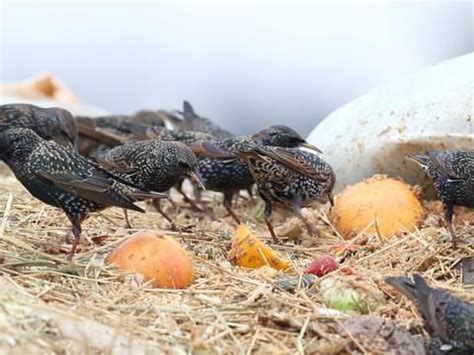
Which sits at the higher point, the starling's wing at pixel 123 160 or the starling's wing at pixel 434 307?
the starling's wing at pixel 434 307

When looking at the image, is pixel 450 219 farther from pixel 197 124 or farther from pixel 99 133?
pixel 197 124

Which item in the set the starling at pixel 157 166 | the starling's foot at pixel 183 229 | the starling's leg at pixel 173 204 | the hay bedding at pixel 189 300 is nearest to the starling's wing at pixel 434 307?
the hay bedding at pixel 189 300

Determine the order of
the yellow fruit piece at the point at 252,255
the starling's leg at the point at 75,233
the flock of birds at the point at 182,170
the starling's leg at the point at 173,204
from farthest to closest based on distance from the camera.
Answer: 1. the starling's leg at the point at 173,204
2. the yellow fruit piece at the point at 252,255
3. the starling's leg at the point at 75,233
4. the flock of birds at the point at 182,170

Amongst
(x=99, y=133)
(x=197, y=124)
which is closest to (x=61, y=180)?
(x=99, y=133)

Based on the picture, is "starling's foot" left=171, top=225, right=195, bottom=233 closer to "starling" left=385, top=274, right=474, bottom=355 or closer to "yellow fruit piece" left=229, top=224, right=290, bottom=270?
"yellow fruit piece" left=229, top=224, right=290, bottom=270

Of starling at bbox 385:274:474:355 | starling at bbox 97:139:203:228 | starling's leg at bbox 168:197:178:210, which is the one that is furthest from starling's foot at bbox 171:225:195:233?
starling at bbox 385:274:474:355

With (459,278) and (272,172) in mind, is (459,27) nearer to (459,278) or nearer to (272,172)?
(272,172)

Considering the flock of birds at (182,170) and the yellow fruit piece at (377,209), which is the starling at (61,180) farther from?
the yellow fruit piece at (377,209)
